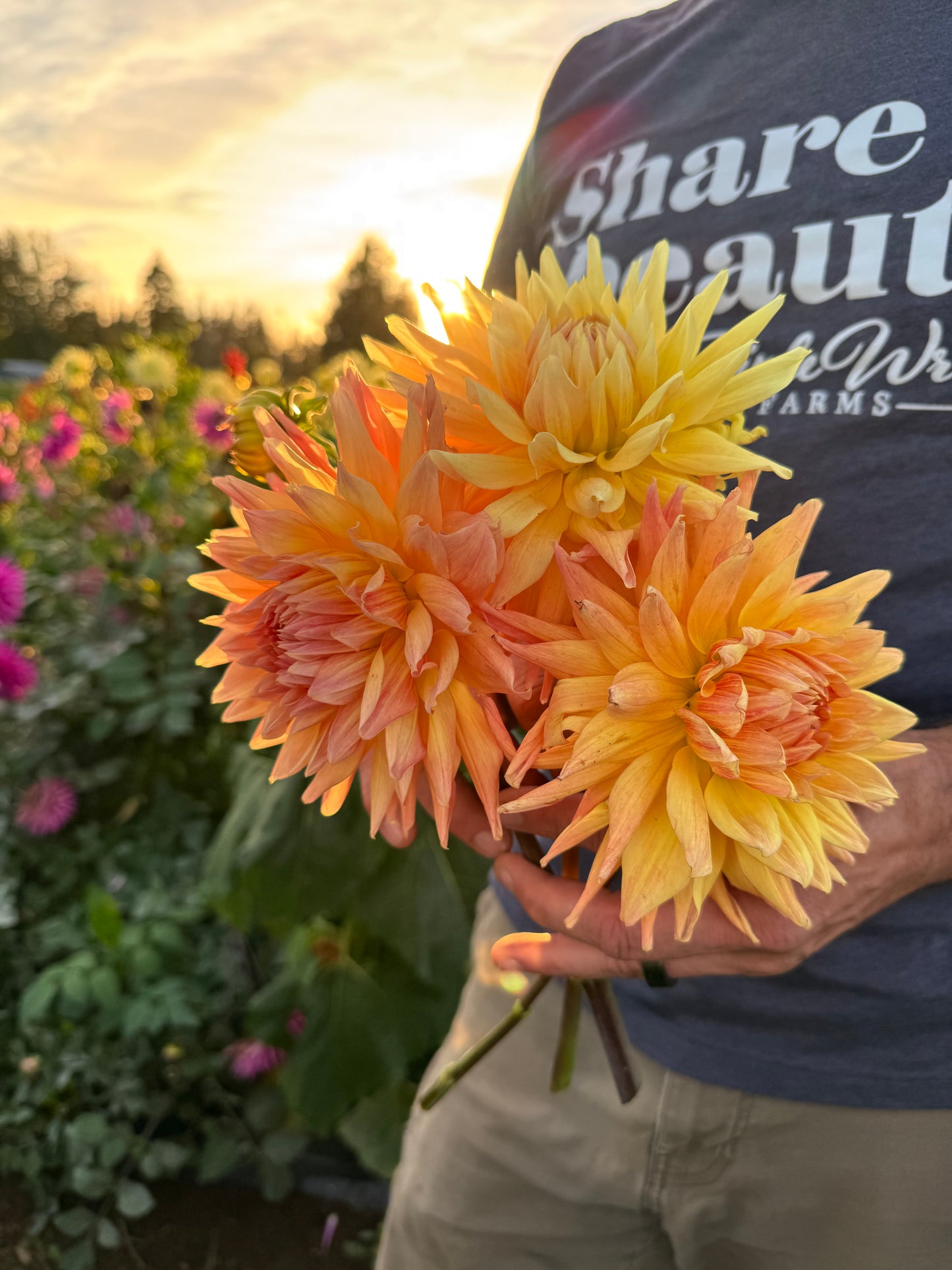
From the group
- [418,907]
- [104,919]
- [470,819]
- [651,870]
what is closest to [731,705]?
[651,870]

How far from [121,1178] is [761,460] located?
231 centimetres

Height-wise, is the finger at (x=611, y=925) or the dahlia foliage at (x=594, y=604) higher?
the dahlia foliage at (x=594, y=604)

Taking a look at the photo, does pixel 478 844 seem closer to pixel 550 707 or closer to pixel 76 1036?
pixel 550 707

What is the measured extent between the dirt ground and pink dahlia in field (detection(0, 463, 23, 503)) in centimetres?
194

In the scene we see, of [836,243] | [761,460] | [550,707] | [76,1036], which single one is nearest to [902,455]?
[836,243]

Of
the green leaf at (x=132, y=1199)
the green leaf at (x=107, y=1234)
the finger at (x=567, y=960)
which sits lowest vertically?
the green leaf at (x=107, y=1234)

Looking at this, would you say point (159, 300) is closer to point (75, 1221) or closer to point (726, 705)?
point (75, 1221)

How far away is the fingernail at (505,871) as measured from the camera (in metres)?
0.73

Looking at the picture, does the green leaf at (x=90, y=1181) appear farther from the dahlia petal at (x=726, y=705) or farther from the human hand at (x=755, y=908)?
the dahlia petal at (x=726, y=705)

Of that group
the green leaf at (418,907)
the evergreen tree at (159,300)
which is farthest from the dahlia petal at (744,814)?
the evergreen tree at (159,300)

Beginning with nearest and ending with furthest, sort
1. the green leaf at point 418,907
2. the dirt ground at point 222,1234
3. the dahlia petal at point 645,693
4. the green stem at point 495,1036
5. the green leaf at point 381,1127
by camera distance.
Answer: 1. the dahlia petal at point 645,693
2. the green stem at point 495,1036
3. the green leaf at point 418,907
4. the green leaf at point 381,1127
5. the dirt ground at point 222,1234

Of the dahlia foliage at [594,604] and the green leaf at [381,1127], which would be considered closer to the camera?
the dahlia foliage at [594,604]

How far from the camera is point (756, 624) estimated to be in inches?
19.9

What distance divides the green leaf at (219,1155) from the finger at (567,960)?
1727 millimetres
